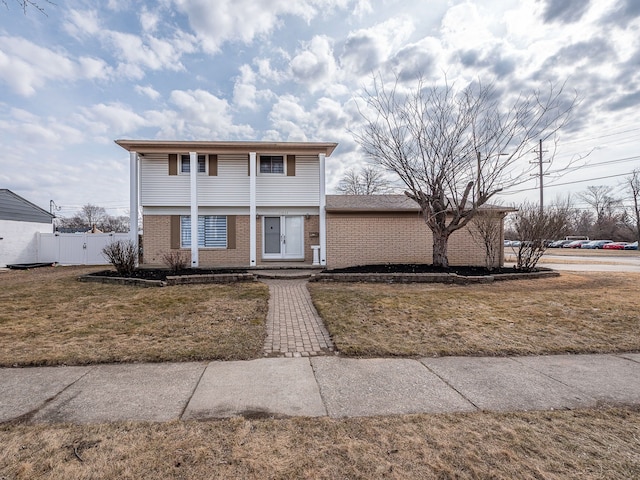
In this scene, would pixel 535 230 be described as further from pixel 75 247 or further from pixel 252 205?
pixel 75 247

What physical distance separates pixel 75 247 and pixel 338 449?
20.7m

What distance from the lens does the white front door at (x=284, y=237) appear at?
14180 millimetres

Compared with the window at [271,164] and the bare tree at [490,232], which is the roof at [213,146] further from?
the bare tree at [490,232]

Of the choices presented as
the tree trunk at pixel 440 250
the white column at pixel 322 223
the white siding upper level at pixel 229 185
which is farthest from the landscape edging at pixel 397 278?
the white siding upper level at pixel 229 185

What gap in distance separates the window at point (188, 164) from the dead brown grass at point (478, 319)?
8.36 meters

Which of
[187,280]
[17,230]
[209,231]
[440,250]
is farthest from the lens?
[17,230]

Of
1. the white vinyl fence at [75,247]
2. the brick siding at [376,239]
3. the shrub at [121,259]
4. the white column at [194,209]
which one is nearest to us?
the shrub at [121,259]

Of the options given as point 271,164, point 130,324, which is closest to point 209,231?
point 271,164

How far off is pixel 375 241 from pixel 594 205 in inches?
2723

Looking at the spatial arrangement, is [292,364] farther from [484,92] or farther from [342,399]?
[484,92]

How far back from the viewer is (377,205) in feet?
44.8

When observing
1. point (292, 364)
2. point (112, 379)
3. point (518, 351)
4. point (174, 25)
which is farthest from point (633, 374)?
point (174, 25)

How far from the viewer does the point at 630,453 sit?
230 centimetres

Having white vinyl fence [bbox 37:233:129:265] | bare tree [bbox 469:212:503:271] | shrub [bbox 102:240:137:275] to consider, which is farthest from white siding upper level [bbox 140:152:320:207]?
bare tree [bbox 469:212:503:271]
